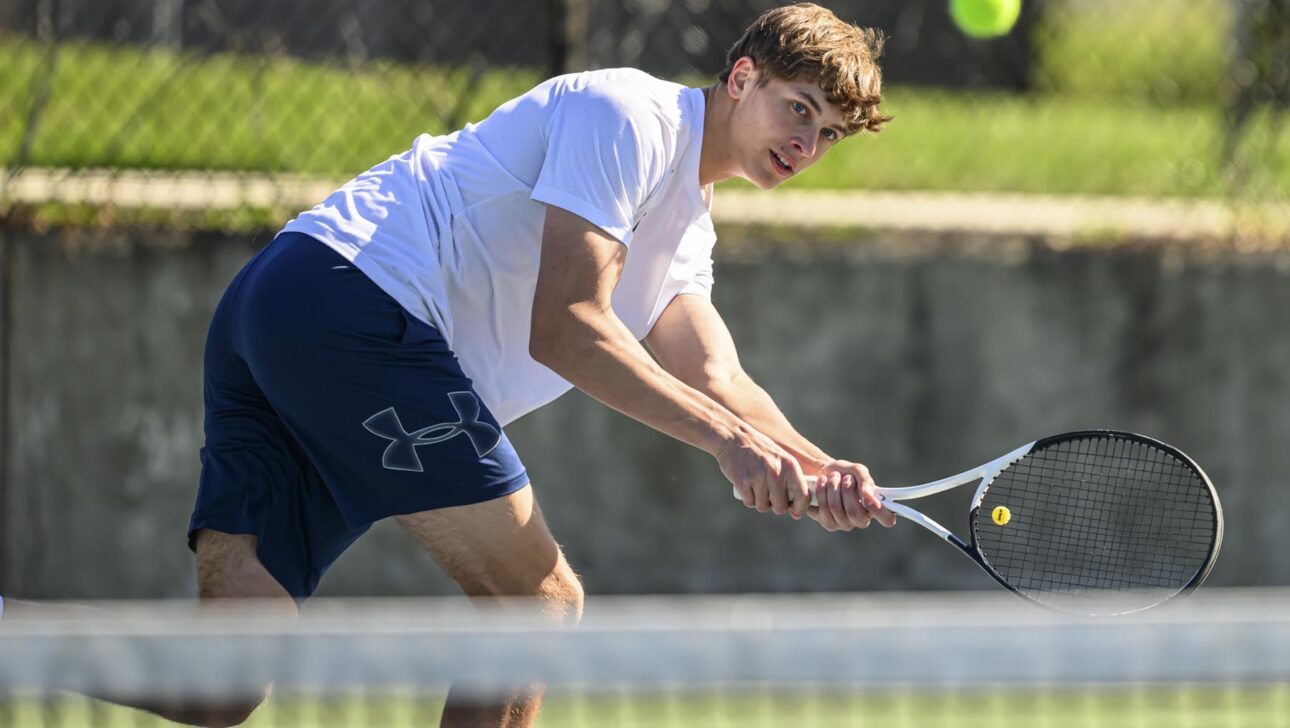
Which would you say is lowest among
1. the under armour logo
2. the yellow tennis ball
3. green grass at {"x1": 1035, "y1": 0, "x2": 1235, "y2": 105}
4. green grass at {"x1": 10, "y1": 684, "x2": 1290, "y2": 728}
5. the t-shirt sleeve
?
green grass at {"x1": 10, "y1": 684, "x2": 1290, "y2": 728}

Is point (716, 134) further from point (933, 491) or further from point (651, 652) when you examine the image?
point (651, 652)

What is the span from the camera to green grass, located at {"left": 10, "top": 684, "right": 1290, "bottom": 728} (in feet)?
13.1

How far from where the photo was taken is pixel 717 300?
5.21 m

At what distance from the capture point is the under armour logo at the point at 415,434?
2.76 meters

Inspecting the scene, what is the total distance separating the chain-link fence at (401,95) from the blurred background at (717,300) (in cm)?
2

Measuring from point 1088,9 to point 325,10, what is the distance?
424cm

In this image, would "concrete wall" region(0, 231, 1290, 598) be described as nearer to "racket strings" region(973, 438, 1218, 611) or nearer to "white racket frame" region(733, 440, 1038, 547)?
"racket strings" region(973, 438, 1218, 611)

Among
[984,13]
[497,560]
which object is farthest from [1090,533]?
[497,560]

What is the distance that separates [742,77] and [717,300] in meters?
2.33

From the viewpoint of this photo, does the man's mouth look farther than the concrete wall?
No

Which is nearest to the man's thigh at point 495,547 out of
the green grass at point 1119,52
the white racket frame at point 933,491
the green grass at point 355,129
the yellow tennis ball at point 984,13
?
the white racket frame at point 933,491

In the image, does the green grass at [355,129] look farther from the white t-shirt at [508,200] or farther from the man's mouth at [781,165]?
the white t-shirt at [508,200]

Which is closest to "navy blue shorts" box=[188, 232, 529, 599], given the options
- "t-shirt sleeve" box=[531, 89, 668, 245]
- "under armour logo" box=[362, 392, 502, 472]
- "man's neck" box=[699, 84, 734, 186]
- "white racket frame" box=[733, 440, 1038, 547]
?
"under armour logo" box=[362, 392, 502, 472]

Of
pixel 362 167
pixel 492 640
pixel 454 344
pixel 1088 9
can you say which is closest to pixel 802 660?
pixel 492 640
